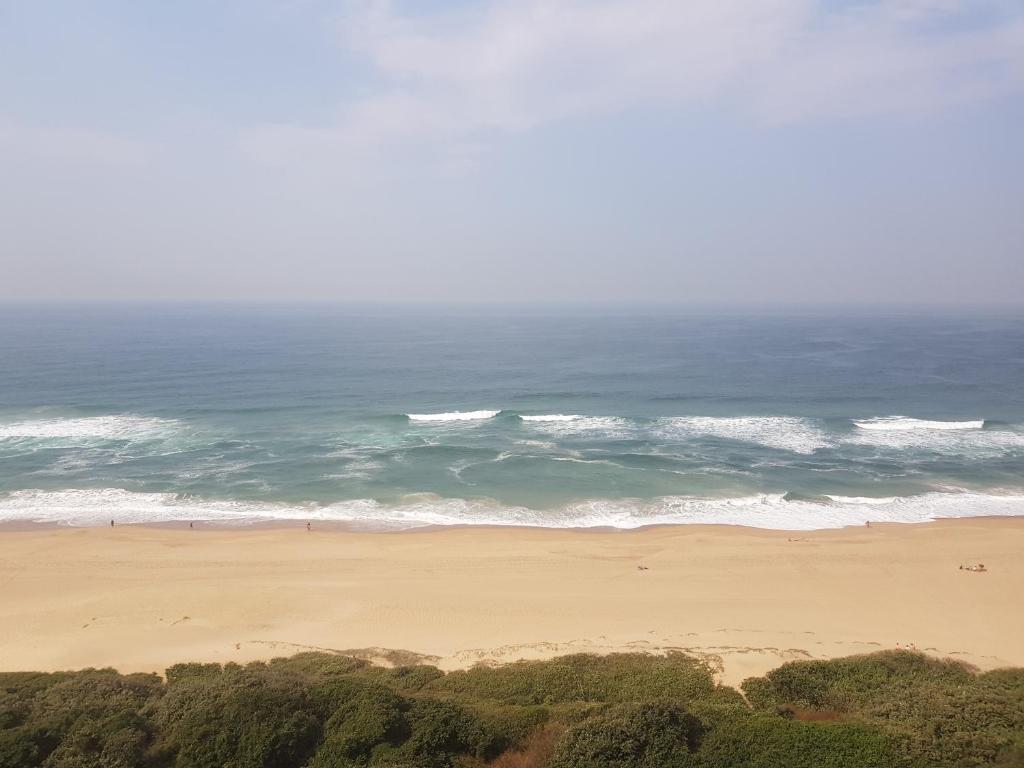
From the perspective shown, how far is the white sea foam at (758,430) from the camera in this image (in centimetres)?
3903

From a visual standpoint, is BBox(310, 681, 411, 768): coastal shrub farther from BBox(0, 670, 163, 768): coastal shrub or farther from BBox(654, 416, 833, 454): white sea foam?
BBox(654, 416, 833, 454): white sea foam

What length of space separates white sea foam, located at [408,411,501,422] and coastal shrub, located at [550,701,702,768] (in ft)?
117

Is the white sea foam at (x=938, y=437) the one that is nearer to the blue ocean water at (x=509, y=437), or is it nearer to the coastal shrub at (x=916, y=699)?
the blue ocean water at (x=509, y=437)

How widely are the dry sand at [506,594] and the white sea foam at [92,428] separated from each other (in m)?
14.1

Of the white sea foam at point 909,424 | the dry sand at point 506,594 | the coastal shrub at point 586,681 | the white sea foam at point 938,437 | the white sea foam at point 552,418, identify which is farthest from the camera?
the white sea foam at point 552,418

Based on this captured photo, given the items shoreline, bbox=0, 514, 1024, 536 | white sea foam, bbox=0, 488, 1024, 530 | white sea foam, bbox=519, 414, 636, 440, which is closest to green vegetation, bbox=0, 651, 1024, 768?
shoreline, bbox=0, 514, 1024, 536

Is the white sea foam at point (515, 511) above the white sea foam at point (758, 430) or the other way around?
the other way around

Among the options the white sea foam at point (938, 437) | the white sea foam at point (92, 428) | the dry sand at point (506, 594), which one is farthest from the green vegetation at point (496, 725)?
the white sea foam at point (92, 428)

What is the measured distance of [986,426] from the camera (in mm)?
42375

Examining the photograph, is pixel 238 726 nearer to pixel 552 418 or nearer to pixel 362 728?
pixel 362 728

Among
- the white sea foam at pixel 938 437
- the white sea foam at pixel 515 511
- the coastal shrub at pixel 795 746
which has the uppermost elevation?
the coastal shrub at pixel 795 746

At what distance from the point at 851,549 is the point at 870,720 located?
637 inches

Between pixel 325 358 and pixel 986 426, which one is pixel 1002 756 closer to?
pixel 986 426

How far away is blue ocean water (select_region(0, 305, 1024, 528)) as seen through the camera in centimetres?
2994
